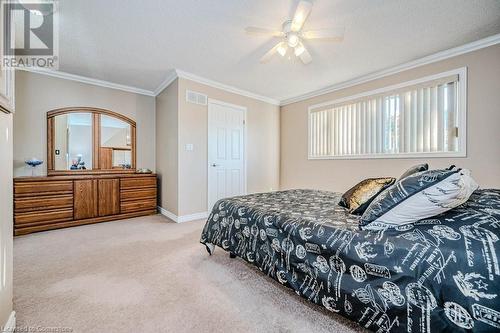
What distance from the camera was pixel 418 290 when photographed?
38.7 inches

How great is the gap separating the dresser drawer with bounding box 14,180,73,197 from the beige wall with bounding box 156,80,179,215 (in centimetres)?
142

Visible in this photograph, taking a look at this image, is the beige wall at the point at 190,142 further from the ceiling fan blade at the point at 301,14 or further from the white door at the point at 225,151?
the ceiling fan blade at the point at 301,14

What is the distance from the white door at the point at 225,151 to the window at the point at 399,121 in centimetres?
164

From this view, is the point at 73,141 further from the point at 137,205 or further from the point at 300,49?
the point at 300,49

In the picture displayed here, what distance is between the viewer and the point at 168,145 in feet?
13.1

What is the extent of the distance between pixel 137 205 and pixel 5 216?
286 cm

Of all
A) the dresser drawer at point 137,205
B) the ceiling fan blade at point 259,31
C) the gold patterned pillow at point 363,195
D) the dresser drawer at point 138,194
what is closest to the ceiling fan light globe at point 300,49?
the ceiling fan blade at point 259,31

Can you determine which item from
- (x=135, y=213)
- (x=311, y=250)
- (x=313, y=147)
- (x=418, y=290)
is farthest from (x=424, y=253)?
(x=135, y=213)

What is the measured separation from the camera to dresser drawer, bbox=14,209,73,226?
2.91 m

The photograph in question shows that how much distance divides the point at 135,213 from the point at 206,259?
238 centimetres

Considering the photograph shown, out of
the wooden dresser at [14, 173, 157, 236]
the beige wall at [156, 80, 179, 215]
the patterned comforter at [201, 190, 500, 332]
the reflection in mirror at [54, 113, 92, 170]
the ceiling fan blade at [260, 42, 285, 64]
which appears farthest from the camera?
the beige wall at [156, 80, 179, 215]

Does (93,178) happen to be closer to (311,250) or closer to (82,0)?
(82,0)

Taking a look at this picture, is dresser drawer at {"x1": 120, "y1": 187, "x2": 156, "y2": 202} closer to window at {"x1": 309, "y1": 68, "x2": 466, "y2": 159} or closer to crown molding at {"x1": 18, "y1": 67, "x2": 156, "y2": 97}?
crown molding at {"x1": 18, "y1": 67, "x2": 156, "y2": 97}

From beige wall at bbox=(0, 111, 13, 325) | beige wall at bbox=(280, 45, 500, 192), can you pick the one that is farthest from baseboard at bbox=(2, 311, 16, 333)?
beige wall at bbox=(280, 45, 500, 192)
